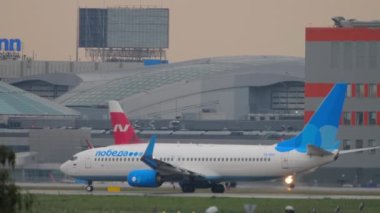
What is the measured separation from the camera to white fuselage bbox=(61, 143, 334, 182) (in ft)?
314

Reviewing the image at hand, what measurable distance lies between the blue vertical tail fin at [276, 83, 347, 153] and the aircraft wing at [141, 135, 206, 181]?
6.51 m

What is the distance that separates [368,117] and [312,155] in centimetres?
3724

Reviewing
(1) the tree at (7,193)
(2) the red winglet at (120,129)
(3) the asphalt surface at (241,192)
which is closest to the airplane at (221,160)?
(3) the asphalt surface at (241,192)

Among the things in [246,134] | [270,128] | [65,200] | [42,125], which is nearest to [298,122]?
[270,128]

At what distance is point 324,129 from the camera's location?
95.9 metres

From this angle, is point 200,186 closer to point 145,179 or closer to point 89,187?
point 145,179

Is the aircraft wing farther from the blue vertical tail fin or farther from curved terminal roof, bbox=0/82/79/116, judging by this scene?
curved terminal roof, bbox=0/82/79/116

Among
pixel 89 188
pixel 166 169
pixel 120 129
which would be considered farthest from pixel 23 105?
pixel 166 169

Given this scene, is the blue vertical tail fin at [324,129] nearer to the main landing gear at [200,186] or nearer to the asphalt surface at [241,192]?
the asphalt surface at [241,192]

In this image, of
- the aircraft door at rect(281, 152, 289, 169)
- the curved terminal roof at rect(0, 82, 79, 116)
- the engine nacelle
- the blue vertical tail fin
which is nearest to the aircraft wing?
the engine nacelle

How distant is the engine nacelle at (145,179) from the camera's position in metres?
96.7

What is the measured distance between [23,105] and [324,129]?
85.9 m

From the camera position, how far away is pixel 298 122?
170 m

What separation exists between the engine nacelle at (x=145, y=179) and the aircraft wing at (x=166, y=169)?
18.1 inches
